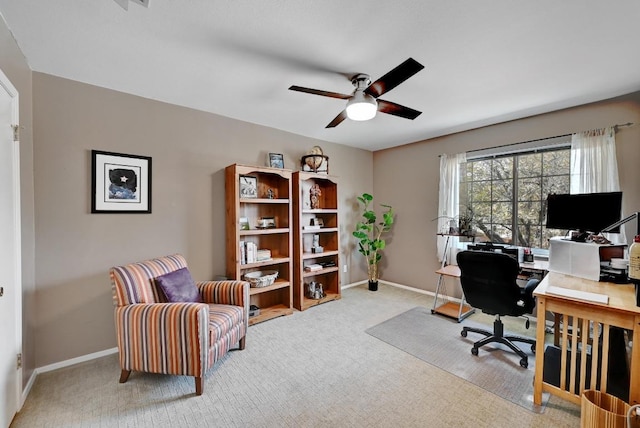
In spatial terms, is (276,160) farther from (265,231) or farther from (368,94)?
(368,94)

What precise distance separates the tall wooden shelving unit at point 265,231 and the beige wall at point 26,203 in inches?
64.1

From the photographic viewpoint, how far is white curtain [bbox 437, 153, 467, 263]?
3877mm

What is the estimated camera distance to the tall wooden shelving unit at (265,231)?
3102mm

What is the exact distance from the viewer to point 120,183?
2.57 metres

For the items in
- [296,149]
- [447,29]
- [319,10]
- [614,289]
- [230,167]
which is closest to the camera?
[319,10]

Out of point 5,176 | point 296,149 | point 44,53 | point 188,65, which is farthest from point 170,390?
point 296,149

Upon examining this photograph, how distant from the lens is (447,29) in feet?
5.59

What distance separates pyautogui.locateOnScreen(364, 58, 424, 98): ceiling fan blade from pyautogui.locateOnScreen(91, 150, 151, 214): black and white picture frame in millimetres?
2327

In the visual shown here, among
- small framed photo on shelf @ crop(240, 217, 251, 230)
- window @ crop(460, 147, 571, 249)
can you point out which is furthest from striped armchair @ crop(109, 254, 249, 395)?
window @ crop(460, 147, 571, 249)

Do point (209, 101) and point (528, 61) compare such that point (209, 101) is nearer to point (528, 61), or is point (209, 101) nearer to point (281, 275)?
point (281, 275)

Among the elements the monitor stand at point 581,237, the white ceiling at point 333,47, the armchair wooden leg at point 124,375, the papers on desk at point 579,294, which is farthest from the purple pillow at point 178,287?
the monitor stand at point 581,237

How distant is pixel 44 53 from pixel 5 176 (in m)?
1.02

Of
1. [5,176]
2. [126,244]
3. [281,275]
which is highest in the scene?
[5,176]

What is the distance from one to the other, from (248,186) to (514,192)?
3.49 metres
